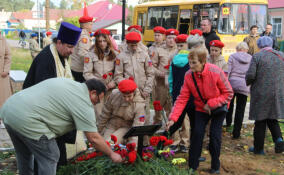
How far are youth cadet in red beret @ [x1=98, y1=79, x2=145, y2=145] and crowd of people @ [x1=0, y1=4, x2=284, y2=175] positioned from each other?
0.01 m

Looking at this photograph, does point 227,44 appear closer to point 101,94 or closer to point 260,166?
point 260,166

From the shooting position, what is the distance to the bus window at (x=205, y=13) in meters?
14.0

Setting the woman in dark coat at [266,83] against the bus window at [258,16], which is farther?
the bus window at [258,16]

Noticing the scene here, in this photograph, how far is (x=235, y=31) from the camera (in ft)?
45.5

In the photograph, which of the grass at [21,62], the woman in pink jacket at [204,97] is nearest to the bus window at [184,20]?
the grass at [21,62]

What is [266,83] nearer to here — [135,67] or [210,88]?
[210,88]

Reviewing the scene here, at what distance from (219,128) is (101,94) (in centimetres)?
195

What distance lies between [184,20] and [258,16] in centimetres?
325

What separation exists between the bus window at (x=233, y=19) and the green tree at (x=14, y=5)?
377ft

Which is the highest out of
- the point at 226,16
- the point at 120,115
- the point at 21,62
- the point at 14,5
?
the point at 14,5

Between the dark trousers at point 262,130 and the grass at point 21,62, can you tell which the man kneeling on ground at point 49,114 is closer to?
the dark trousers at point 262,130

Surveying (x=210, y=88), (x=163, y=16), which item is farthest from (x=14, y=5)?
(x=210, y=88)

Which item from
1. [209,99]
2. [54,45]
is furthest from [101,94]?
[209,99]

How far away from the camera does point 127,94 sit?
4.48m
